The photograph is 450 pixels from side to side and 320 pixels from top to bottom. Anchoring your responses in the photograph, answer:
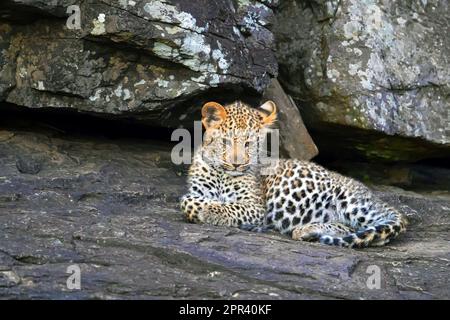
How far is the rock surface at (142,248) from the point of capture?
302 inches

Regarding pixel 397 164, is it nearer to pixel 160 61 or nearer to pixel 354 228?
pixel 354 228

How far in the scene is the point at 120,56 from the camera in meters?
10.6

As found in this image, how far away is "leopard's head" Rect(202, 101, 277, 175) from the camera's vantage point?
34.3 ft

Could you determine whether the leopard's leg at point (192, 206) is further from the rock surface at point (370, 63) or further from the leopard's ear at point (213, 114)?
the rock surface at point (370, 63)

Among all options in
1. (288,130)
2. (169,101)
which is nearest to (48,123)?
(169,101)

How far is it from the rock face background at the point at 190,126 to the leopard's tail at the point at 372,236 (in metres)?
0.20

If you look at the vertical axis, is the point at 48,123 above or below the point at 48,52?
below

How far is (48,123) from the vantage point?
11.8m

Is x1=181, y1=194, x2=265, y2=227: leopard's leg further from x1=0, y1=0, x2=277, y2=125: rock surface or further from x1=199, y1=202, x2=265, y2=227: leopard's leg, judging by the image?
x1=0, y1=0, x2=277, y2=125: rock surface

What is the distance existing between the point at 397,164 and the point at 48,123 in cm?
533

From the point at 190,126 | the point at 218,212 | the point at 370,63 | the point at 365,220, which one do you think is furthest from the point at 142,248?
the point at 370,63

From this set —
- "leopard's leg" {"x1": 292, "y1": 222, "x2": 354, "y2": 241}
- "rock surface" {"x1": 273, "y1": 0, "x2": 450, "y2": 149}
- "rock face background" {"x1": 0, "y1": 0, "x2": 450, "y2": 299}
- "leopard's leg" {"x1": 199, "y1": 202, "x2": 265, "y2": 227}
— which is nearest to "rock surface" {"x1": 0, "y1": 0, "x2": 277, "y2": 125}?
"rock face background" {"x1": 0, "y1": 0, "x2": 450, "y2": 299}

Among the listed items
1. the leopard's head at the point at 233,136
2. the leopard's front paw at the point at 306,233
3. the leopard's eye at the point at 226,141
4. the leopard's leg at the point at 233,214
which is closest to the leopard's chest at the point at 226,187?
the leopard's head at the point at 233,136

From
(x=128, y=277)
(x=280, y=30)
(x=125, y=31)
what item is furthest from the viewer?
(x=280, y=30)
